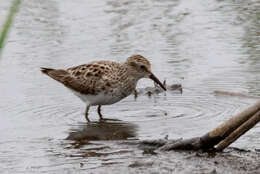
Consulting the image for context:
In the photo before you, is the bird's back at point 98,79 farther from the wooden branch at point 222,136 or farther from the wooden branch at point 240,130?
the wooden branch at point 240,130

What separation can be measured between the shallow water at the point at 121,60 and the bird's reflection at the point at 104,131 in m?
0.02

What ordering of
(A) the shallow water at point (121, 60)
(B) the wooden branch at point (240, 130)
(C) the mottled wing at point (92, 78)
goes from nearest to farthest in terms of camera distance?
(B) the wooden branch at point (240, 130)
(A) the shallow water at point (121, 60)
(C) the mottled wing at point (92, 78)

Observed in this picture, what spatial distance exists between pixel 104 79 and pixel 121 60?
6.69 feet

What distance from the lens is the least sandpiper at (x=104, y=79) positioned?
8695 millimetres

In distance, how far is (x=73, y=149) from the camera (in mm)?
6816

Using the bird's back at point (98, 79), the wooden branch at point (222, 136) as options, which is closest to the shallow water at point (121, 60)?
the wooden branch at point (222, 136)

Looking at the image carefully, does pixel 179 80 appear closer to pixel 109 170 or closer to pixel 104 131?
pixel 104 131

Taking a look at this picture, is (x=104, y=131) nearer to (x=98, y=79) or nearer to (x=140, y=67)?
(x=98, y=79)

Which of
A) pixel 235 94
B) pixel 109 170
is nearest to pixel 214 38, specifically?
pixel 235 94

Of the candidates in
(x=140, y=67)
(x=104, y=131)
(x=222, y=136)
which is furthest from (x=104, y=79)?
(x=222, y=136)

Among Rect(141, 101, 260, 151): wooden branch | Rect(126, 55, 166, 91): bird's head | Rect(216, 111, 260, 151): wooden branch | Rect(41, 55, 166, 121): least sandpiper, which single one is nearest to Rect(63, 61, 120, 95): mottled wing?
Rect(41, 55, 166, 121): least sandpiper

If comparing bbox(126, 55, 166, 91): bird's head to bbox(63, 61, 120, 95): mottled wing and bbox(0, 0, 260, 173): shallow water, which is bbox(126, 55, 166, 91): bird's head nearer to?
bbox(63, 61, 120, 95): mottled wing

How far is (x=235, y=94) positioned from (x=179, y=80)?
122 cm

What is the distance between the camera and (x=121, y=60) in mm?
10789
